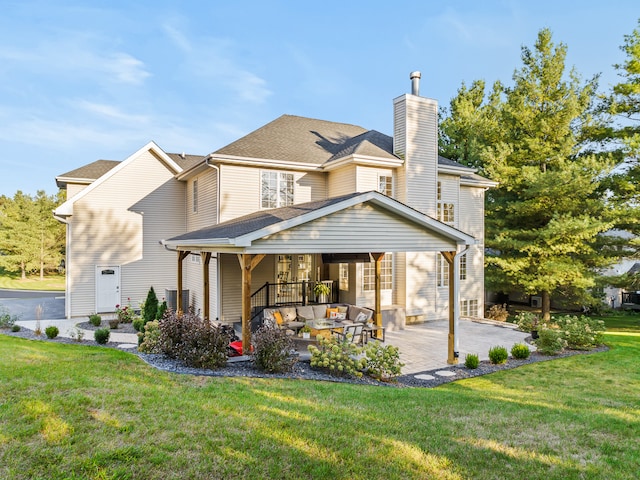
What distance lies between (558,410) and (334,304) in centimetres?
855

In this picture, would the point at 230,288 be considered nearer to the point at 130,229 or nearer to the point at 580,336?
the point at 130,229

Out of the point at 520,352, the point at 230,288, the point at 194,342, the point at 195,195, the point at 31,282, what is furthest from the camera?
the point at 31,282

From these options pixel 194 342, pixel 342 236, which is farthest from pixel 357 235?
pixel 194 342

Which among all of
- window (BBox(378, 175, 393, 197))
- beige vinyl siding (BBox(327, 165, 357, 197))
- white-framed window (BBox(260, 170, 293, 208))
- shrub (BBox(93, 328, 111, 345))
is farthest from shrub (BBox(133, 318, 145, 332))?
window (BBox(378, 175, 393, 197))

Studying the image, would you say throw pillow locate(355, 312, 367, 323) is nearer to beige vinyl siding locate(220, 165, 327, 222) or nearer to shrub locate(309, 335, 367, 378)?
shrub locate(309, 335, 367, 378)

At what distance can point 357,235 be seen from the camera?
9.67 metres

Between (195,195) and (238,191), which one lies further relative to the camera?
(195,195)

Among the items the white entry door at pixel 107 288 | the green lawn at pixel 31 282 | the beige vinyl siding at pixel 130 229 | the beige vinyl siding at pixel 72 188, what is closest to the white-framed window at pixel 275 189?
the beige vinyl siding at pixel 130 229

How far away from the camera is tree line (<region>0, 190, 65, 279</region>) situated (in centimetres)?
3228

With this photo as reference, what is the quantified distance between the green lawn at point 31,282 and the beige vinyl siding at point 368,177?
86.6 feet

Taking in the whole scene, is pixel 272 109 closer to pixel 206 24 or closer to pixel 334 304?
pixel 206 24

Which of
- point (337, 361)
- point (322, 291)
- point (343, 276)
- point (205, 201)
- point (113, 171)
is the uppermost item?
point (113, 171)

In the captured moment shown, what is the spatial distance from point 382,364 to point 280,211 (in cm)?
492

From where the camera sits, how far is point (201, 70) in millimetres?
22703
